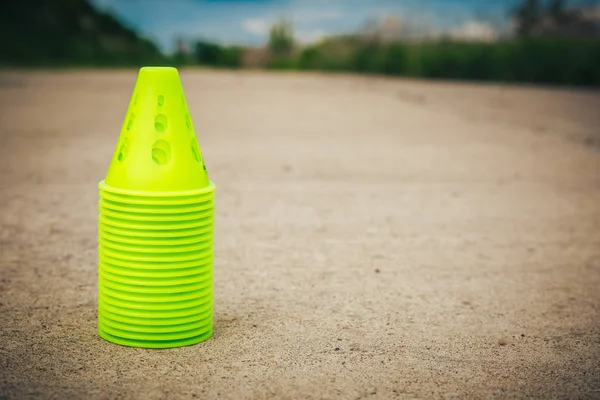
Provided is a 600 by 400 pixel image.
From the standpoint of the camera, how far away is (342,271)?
15.6 ft

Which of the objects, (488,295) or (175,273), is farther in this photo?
(488,295)

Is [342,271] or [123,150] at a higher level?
[123,150]

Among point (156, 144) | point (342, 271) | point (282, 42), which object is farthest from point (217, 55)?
point (156, 144)

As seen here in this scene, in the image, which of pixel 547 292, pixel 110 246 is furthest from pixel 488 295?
pixel 110 246

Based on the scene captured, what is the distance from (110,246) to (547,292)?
2.59 metres

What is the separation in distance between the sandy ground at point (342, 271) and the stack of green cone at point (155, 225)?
157 mm

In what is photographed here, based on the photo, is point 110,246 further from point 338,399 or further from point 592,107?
point 592,107

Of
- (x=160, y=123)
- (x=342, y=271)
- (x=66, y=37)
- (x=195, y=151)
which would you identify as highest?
(x=66, y=37)

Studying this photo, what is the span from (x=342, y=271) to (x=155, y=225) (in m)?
1.76

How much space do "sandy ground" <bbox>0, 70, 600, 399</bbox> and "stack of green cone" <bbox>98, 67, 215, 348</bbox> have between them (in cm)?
16

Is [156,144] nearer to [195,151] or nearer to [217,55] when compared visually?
[195,151]

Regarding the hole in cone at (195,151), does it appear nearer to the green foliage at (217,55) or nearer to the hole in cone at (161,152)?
the hole in cone at (161,152)

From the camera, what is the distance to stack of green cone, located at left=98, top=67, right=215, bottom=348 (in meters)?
3.29

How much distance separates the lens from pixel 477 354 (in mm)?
3475
